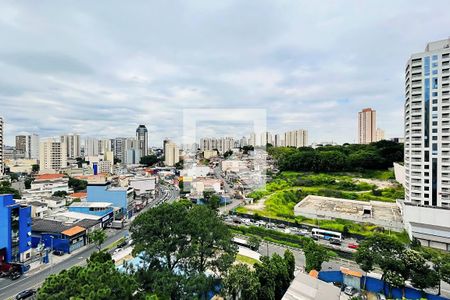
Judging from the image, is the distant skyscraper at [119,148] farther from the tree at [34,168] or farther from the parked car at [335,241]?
the parked car at [335,241]

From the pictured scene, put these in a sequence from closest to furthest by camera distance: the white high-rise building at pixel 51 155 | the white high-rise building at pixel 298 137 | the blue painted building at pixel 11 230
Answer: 1. the blue painted building at pixel 11 230
2. the white high-rise building at pixel 51 155
3. the white high-rise building at pixel 298 137

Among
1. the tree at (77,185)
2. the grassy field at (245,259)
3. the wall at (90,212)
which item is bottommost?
the grassy field at (245,259)

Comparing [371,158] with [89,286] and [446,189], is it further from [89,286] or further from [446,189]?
[89,286]

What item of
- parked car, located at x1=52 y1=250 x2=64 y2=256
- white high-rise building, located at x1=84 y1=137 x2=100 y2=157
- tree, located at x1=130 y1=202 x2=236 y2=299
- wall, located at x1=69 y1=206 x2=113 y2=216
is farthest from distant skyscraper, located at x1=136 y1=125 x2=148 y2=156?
tree, located at x1=130 y1=202 x2=236 y2=299

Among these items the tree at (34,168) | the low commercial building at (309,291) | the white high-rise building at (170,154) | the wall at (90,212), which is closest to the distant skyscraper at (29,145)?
the tree at (34,168)

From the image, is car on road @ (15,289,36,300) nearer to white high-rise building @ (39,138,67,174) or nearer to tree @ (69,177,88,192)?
tree @ (69,177,88,192)

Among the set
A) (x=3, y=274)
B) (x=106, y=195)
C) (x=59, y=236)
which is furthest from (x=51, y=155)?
(x=3, y=274)

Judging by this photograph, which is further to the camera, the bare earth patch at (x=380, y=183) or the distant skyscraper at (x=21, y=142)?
the distant skyscraper at (x=21, y=142)
